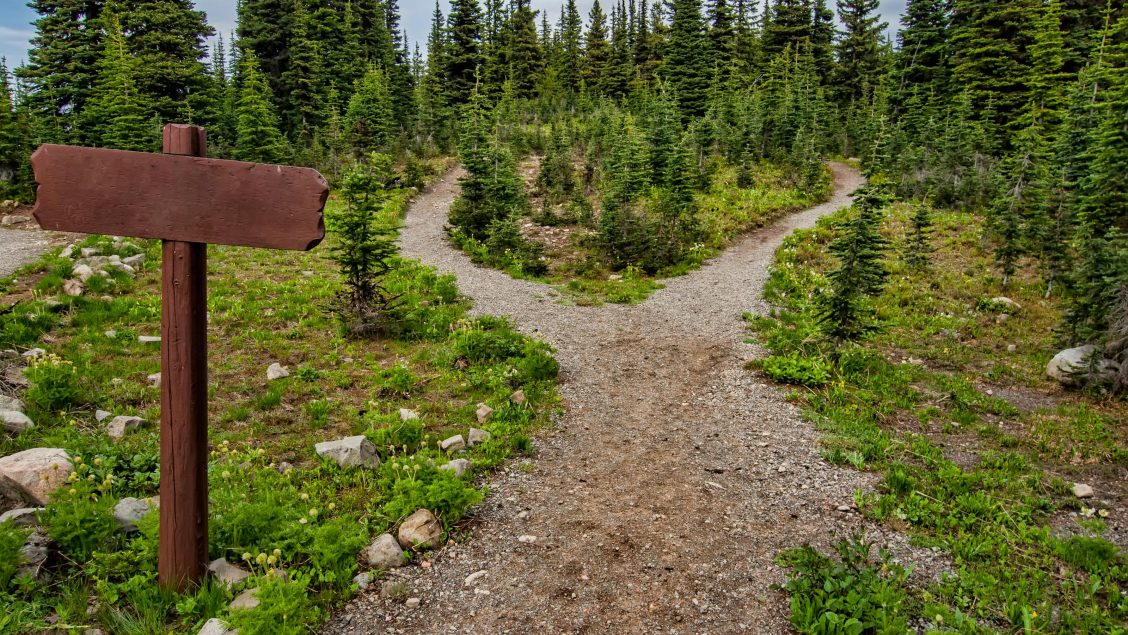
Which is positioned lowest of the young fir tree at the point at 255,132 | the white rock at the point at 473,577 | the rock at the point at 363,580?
the white rock at the point at 473,577

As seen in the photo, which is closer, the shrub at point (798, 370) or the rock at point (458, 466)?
the rock at point (458, 466)

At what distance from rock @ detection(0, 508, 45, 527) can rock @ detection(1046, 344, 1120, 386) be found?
47.3 feet

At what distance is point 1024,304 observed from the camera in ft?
48.8

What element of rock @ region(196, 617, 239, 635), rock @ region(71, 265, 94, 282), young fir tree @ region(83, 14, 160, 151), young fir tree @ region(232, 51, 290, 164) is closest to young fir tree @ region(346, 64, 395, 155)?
young fir tree @ region(232, 51, 290, 164)

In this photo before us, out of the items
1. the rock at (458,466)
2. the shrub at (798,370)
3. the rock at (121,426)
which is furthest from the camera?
the shrub at (798,370)

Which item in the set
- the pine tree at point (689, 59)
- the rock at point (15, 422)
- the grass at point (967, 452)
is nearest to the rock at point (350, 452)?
the rock at point (15, 422)

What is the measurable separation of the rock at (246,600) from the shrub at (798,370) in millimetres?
8303

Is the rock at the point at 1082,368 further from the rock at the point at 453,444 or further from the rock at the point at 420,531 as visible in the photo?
the rock at the point at 420,531

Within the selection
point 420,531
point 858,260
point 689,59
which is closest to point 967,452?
point 858,260

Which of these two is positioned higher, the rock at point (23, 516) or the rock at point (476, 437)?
the rock at point (23, 516)

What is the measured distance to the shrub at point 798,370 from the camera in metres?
9.73

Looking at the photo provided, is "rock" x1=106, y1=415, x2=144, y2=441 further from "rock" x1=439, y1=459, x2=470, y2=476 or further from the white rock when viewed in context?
the white rock

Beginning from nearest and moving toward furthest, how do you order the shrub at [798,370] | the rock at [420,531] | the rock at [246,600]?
the rock at [246,600], the rock at [420,531], the shrub at [798,370]

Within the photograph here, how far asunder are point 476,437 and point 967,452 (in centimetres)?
679
